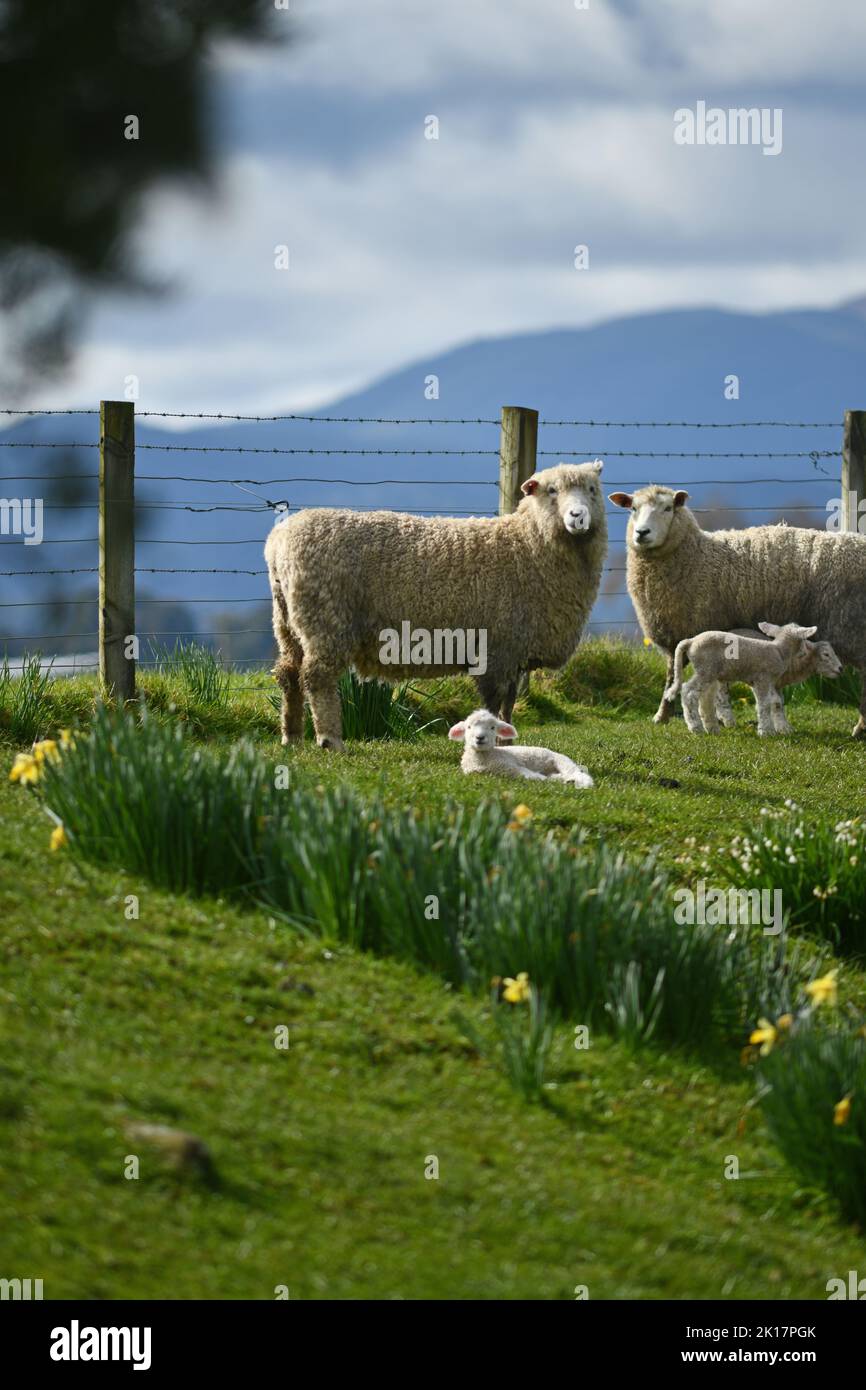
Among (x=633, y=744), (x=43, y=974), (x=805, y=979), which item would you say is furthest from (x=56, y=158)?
(x=633, y=744)

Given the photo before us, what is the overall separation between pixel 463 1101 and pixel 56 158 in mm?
2382

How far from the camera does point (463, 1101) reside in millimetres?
3611

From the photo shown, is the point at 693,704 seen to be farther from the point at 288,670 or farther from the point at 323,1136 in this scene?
the point at 323,1136

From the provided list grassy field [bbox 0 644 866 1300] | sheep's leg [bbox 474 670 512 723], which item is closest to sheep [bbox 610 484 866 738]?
sheep's leg [bbox 474 670 512 723]

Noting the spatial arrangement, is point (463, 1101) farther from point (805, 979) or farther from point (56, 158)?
point (56, 158)

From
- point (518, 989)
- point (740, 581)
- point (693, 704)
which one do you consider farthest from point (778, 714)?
point (518, 989)

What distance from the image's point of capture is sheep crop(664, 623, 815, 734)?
9328mm

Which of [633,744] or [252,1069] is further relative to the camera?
[633,744]

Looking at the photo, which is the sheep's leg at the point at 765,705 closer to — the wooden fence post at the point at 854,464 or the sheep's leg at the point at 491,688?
the sheep's leg at the point at 491,688

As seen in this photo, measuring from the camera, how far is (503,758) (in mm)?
7207

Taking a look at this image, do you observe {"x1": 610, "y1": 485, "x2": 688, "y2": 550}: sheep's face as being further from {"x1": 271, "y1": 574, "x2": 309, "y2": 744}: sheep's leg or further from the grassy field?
the grassy field

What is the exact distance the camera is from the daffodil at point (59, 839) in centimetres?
448

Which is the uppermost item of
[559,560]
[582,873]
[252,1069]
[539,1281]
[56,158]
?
[56,158]

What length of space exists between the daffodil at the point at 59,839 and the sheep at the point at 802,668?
18.9 feet
